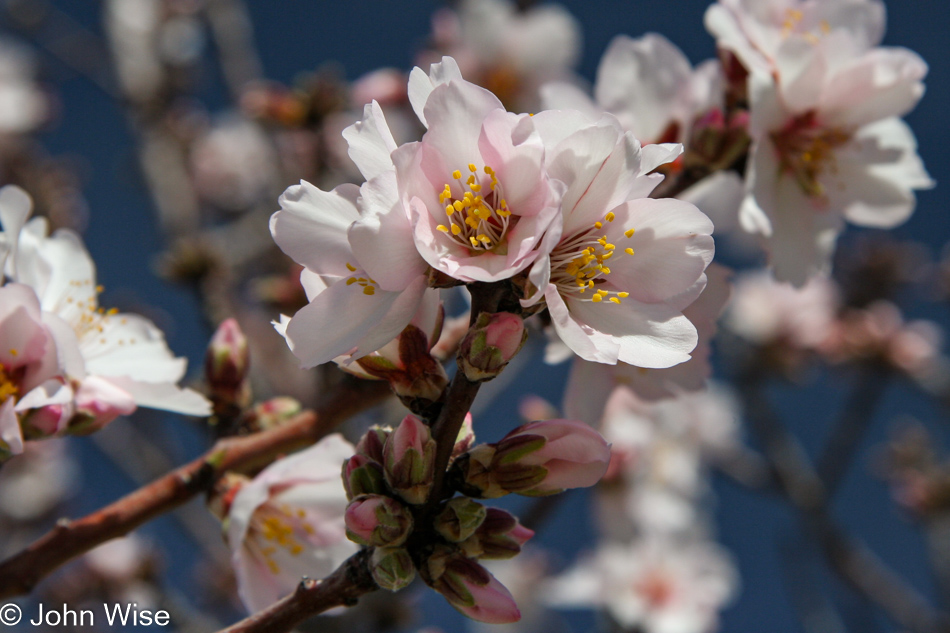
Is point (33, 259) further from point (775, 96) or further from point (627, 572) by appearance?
point (627, 572)

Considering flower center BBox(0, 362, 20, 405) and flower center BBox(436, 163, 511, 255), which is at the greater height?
flower center BBox(436, 163, 511, 255)

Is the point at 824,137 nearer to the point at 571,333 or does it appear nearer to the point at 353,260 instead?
the point at 571,333

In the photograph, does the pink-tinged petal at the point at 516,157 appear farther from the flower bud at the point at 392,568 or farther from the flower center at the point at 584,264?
the flower bud at the point at 392,568

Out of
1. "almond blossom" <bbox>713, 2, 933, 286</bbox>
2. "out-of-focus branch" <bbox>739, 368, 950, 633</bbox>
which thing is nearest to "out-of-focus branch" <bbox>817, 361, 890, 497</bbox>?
"out-of-focus branch" <bbox>739, 368, 950, 633</bbox>

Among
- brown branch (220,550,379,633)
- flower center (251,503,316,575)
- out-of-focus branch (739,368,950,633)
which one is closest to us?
brown branch (220,550,379,633)

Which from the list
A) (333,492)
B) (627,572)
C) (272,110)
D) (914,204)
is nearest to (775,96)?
(914,204)

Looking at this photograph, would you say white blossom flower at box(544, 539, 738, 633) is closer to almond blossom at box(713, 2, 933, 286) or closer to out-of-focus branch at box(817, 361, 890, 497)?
out-of-focus branch at box(817, 361, 890, 497)

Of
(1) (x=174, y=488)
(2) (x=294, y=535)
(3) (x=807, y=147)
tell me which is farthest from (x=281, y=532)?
(3) (x=807, y=147)
